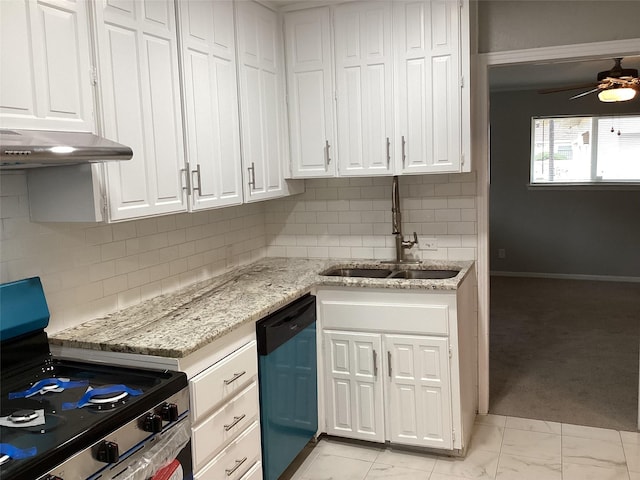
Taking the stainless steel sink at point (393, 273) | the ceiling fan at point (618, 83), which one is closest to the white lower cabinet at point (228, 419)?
the stainless steel sink at point (393, 273)

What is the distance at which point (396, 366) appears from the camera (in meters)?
3.06

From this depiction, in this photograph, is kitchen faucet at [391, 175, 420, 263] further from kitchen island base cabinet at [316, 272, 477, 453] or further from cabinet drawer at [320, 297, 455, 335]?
cabinet drawer at [320, 297, 455, 335]

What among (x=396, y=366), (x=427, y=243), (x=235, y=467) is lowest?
(x=235, y=467)

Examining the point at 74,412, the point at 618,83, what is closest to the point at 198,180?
the point at 74,412

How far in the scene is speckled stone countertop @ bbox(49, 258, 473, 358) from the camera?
2133mm

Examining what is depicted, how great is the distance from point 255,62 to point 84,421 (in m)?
2.07

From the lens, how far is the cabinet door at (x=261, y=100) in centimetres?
302

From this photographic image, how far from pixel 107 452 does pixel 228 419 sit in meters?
0.73

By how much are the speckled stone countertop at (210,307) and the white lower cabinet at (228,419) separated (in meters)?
0.13

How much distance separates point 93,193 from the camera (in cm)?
205

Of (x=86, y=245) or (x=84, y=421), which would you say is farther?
(x=86, y=245)

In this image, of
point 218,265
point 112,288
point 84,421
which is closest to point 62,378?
point 84,421

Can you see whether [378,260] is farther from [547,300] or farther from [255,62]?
[547,300]

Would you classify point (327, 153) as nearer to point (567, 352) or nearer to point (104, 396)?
point (104, 396)
